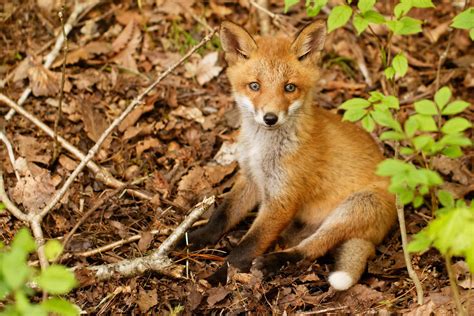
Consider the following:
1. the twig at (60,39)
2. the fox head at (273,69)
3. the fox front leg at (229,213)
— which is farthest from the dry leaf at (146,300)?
the twig at (60,39)

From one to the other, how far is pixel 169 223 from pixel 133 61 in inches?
86.5

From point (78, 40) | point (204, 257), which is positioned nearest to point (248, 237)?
point (204, 257)

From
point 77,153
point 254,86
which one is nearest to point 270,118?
point 254,86

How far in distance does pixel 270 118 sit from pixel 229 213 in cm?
106

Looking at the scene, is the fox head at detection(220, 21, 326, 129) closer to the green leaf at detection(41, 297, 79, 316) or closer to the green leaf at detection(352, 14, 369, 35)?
the green leaf at detection(352, 14, 369, 35)

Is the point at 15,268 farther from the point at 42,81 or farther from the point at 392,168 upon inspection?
the point at 42,81

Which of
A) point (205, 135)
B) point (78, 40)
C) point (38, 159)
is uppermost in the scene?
point (78, 40)

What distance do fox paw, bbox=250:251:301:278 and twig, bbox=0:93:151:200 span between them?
1.18m

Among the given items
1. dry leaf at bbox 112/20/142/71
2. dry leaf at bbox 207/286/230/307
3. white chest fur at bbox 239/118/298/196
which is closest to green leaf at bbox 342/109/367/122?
white chest fur at bbox 239/118/298/196

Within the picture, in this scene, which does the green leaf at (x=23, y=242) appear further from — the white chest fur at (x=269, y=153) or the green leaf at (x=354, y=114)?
the white chest fur at (x=269, y=153)

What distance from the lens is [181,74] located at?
19.5 feet

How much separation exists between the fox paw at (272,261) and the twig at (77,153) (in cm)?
118

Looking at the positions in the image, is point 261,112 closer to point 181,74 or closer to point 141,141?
point 141,141

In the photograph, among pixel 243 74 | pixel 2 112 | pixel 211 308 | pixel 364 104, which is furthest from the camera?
pixel 2 112
